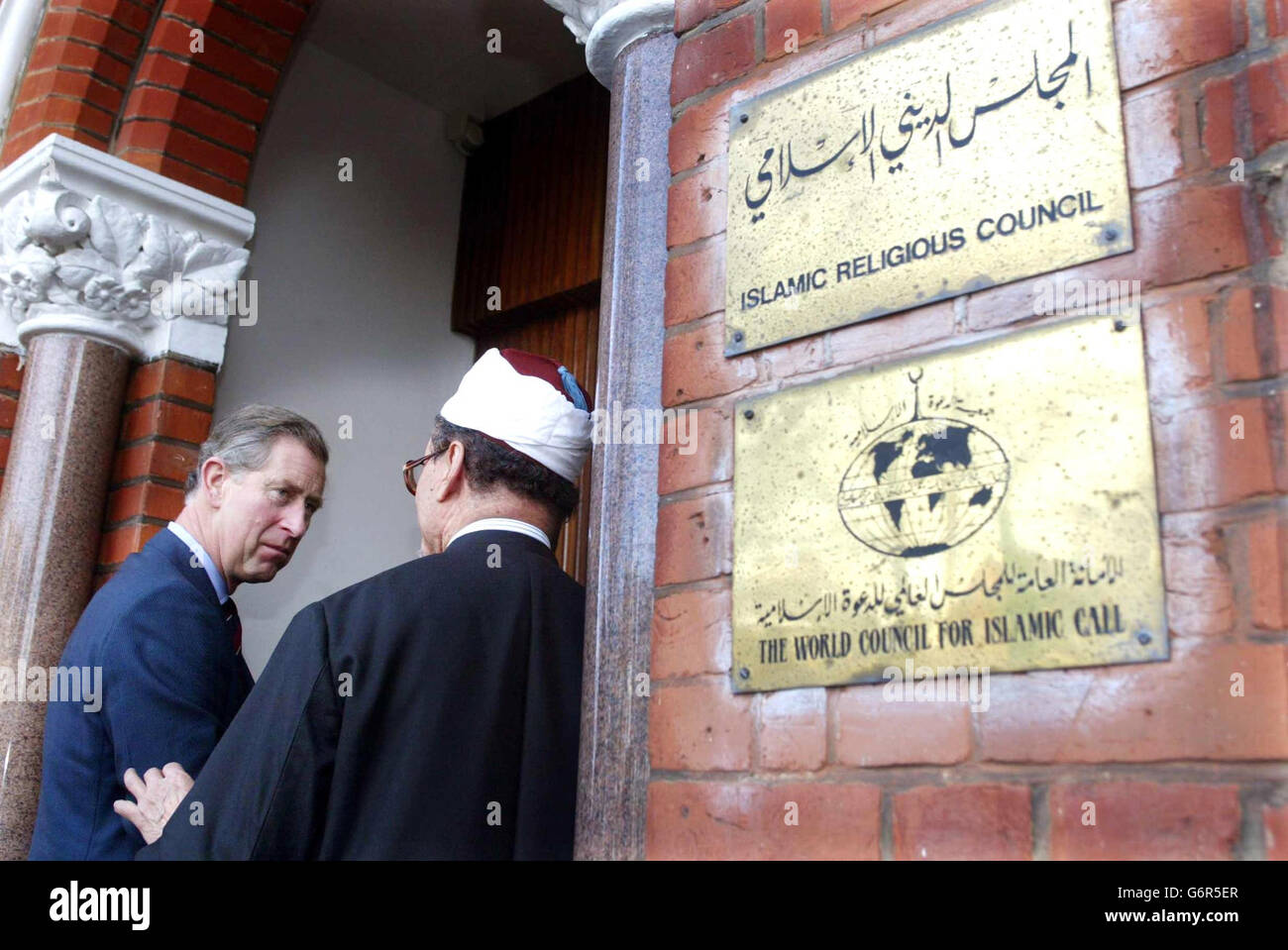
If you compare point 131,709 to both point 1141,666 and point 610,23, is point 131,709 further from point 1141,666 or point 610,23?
point 1141,666

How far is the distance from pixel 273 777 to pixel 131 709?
0.54 meters

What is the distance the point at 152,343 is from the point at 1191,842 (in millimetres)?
2605

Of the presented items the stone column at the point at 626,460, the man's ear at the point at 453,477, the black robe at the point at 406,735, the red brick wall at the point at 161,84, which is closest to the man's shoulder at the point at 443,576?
the black robe at the point at 406,735

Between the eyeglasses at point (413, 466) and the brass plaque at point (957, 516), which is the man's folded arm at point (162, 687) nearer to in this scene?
the eyeglasses at point (413, 466)

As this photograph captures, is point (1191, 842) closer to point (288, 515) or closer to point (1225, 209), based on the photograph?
point (1225, 209)

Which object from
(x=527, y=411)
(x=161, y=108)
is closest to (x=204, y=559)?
(x=527, y=411)

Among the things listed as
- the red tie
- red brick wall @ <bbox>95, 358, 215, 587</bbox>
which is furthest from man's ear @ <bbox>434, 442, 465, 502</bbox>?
red brick wall @ <bbox>95, 358, 215, 587</bbox>

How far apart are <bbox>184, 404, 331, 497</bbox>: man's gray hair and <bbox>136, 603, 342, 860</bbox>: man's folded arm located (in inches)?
33.1

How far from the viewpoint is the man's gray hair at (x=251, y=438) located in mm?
2271

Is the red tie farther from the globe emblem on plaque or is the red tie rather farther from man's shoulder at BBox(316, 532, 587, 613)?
the globe emblem on plaque

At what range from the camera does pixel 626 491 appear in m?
1.42

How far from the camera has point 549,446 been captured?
1.89 metres

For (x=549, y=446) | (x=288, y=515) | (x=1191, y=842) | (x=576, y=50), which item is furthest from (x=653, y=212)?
(x=576, y=50)

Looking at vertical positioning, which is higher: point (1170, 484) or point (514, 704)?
point (1170, 484)
